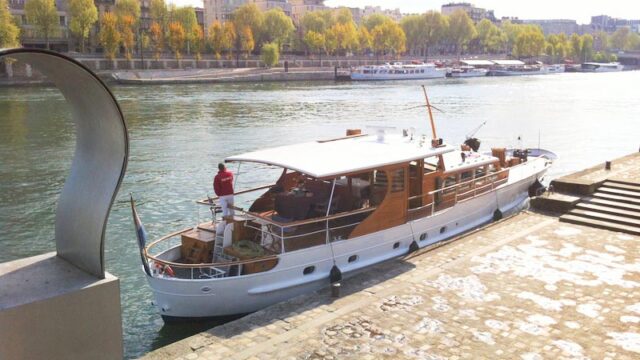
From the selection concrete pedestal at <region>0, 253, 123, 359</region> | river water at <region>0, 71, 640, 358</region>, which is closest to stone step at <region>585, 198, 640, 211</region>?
river water at <region>0, 71, 640, 358</region>

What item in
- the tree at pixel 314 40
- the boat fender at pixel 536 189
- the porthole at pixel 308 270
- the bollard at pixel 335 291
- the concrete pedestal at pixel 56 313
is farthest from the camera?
the tree at pixel 314 40

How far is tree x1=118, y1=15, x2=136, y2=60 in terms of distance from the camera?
91625mm

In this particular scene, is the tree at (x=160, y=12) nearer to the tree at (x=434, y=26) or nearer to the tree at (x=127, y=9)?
the tree at (x=127, y=9)

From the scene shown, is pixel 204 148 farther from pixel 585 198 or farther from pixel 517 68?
pixel 517 68

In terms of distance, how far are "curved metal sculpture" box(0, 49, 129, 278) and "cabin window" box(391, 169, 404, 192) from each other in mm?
9063

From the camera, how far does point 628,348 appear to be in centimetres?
874

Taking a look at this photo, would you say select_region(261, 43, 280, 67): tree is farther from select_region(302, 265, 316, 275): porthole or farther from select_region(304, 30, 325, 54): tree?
select_region(302, 265, 316, 275): porthole

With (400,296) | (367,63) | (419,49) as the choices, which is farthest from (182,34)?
(400,296)

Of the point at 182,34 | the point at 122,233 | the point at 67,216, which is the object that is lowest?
Result: the point at 122,233

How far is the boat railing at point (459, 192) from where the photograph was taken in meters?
14.6

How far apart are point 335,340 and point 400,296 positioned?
2137mm

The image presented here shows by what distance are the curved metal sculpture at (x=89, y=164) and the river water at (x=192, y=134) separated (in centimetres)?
632

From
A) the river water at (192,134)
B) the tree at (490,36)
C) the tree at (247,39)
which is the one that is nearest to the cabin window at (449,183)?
the river water at (192,134)

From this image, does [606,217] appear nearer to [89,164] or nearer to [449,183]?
[449,183]
